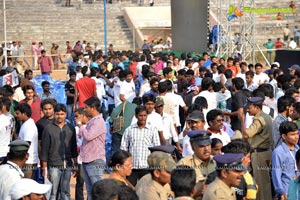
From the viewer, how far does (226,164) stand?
770cm

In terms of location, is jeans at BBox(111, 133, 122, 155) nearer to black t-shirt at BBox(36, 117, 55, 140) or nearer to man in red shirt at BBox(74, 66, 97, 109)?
black t-shirt at BBox(36, 117, 55, 140)

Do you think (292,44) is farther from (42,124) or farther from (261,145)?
(42,124)

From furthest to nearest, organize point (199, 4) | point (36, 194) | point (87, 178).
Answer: point (199, 4)
point (87, 178)
point (36, 194)

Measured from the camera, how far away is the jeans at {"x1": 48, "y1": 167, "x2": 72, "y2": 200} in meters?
11.1

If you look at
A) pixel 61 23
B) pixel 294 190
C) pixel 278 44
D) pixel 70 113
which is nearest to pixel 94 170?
pixel 294 190

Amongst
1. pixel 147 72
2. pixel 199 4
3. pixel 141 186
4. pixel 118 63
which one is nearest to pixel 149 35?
pixel 199 4

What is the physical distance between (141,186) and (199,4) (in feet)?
75.1

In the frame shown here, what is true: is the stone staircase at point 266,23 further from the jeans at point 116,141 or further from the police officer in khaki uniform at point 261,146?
the police officer in khaki uniform at point 261,146

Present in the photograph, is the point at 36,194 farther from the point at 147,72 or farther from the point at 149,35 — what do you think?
the point at 149,35

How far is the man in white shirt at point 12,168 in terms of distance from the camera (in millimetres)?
8148

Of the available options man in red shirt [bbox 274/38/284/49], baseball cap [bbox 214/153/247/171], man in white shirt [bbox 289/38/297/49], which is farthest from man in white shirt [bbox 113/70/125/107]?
man in red shirt [bbox 274/38/284/49]

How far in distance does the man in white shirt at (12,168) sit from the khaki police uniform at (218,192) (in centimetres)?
179

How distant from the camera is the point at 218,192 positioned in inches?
291

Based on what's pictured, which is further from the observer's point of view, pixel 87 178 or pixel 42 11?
pixel 42 11
